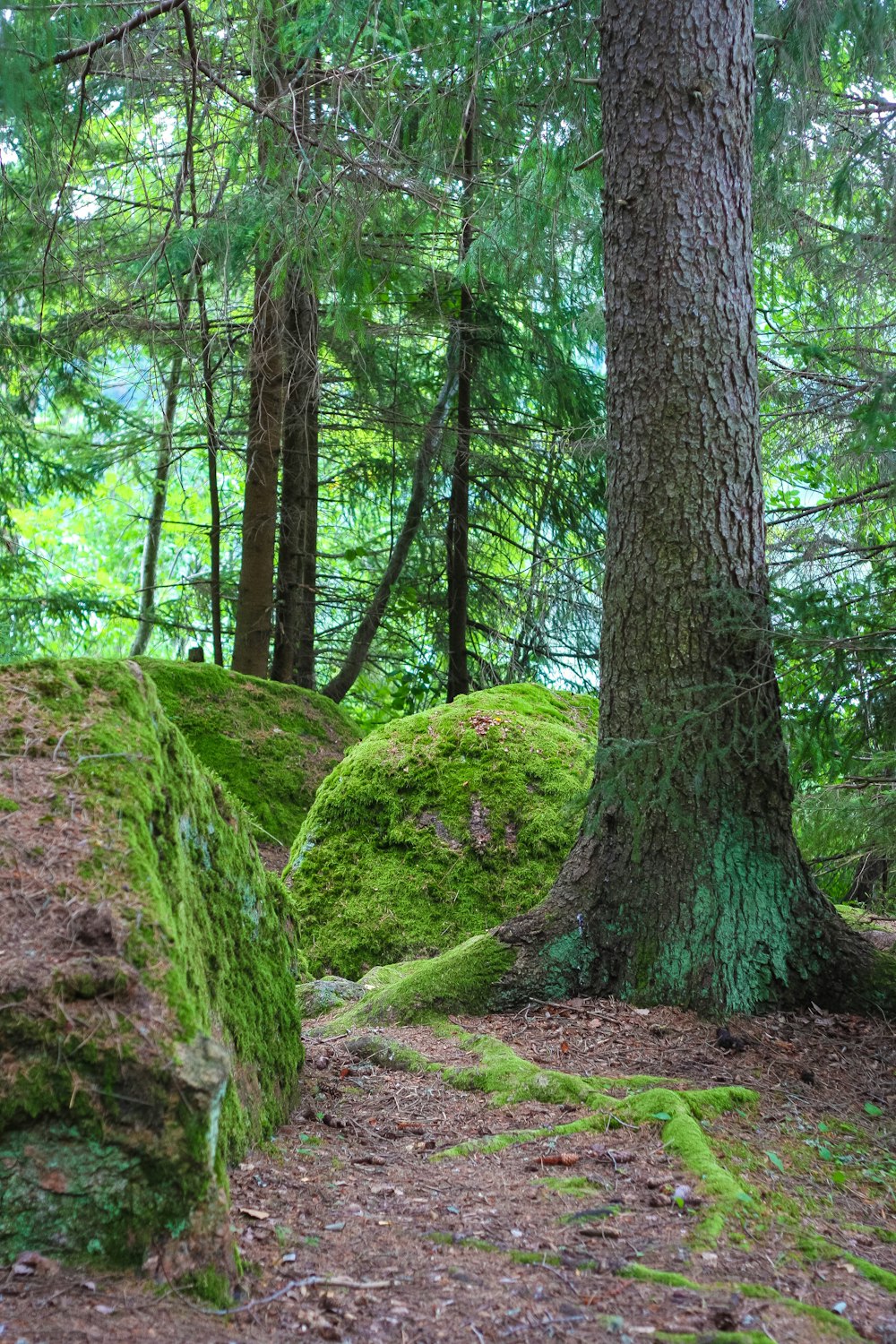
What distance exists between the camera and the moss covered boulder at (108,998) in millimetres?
2170

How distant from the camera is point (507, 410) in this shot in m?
11.8

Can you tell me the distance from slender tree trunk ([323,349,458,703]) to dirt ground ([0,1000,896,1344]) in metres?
8.04

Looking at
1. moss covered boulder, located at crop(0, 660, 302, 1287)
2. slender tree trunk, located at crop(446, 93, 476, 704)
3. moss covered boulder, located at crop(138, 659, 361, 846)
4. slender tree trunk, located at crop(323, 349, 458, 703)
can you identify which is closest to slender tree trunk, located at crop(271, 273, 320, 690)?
slender tree trunk, located at crop(323, 349, 458, 703)

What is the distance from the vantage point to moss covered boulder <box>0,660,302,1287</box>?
2.17 m

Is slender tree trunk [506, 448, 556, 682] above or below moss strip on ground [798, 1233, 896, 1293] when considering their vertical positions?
above

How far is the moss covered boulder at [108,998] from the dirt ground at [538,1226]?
0.12 metres

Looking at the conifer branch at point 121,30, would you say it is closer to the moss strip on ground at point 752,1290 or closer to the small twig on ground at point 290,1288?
the small twig on ground at point 290,1288

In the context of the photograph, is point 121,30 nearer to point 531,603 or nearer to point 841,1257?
point 841,1257

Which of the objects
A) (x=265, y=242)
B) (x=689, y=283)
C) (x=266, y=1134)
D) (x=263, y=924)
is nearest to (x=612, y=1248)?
(x=266, y=1134)

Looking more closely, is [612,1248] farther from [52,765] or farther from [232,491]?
[232,491]

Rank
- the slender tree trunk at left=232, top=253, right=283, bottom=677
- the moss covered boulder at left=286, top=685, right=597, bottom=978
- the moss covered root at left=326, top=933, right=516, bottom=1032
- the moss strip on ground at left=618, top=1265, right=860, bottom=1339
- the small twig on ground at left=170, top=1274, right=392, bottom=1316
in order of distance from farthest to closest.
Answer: the slender tree trunk at left=232, top=253, right=283, bottom=677 < the moss covered boulder at left=286, top=685, right=597, bottom=978 < the moss covered root at left=326, top=933, right=516, bottom=1032 < the moss strip on ground at left=618, top=1265, right=860, bottom=1339 < the small twig on ground at left=170, top=1274, right=392, bottom=1316

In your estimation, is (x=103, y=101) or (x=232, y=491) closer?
(x=103, y=101)

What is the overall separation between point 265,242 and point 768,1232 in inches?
260

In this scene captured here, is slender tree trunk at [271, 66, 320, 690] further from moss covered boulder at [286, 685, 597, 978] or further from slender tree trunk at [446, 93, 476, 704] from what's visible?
moss covered boulder at [286, 685, 597, 978]
